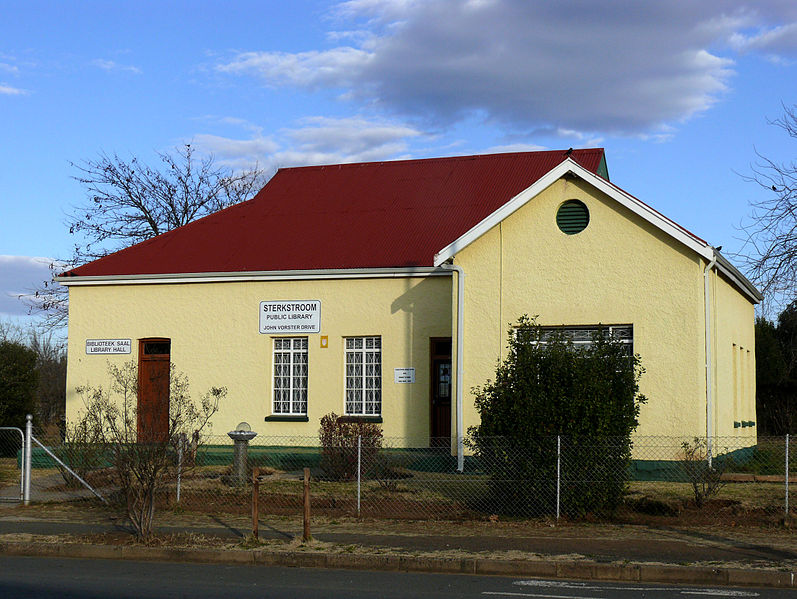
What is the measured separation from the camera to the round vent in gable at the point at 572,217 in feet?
57.4

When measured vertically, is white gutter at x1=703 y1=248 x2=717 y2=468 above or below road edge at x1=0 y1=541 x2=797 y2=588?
above

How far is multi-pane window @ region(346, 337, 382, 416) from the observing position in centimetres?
→ 2030

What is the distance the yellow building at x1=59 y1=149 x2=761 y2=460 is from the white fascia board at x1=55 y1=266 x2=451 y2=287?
33 millimetres

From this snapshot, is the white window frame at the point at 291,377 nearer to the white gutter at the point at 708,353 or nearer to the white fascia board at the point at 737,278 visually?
the white gutter at the point at 708,353

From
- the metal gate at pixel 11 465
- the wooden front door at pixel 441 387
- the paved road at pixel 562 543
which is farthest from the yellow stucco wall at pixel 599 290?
the metal gate at pixel 11 465

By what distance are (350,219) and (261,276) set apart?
9.24 feet

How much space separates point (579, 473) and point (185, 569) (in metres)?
5.45

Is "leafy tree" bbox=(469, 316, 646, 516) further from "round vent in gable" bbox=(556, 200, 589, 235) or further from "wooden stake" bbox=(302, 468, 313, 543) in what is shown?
"round vent in gable" bbox=(556, 200, 589, 235)

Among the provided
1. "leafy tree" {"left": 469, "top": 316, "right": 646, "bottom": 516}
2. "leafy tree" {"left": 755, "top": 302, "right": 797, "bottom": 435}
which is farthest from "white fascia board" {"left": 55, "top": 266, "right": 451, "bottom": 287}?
"leafy tree" {"left": 755, "top": 302, "right": 797, "bottom": 435}

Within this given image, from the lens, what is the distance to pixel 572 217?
57.6ft

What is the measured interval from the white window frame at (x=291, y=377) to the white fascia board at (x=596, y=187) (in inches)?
172

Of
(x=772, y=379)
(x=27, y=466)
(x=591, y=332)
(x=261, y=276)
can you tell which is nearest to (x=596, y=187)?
(x=591, y=332)

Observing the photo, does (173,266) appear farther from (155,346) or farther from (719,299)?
(719,299)

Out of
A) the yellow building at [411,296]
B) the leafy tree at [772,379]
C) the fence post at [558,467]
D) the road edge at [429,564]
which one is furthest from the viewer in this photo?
the leafy tree at [772,379]
